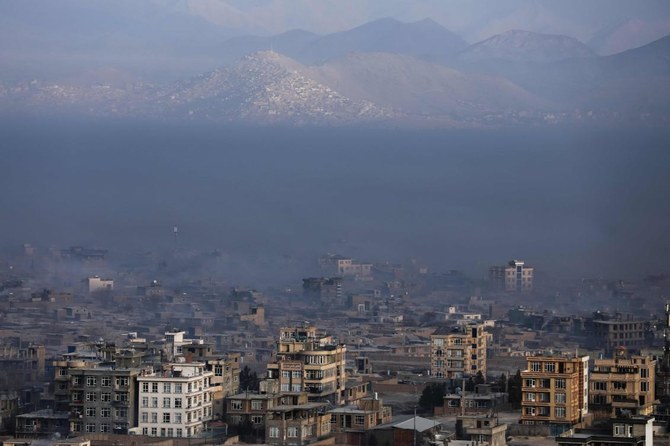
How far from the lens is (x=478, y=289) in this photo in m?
52.7

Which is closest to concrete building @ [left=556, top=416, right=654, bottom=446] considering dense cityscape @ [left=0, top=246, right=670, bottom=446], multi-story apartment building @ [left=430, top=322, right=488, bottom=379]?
dense cityscape @ [left=0, top=246, right=670, bottom=446]

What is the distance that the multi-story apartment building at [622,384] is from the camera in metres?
26.7

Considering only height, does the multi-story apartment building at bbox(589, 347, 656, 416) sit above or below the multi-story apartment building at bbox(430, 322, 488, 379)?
below

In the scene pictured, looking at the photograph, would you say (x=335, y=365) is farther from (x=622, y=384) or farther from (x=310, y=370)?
(x=622, y=384)

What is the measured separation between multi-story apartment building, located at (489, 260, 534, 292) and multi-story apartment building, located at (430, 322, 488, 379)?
19.1 meters

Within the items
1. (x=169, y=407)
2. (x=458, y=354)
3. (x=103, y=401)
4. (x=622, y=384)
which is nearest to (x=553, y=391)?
(x=622, y=384)

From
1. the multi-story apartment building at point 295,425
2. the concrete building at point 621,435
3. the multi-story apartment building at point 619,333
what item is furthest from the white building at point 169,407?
the multi-story apartment building at point 619,333

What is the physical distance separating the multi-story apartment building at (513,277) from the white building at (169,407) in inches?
1038

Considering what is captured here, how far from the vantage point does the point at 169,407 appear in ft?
85.5

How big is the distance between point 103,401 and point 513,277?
2739cm

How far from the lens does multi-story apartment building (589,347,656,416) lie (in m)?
26.7

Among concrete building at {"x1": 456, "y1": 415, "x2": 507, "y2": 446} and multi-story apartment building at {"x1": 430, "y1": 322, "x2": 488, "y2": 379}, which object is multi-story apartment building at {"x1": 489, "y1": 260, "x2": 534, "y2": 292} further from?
concrete building at {"x1": 456, "y1": 415, "x2": 507, "y2": 446}

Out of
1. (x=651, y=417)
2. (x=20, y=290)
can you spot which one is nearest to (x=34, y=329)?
(x=20, y=290)

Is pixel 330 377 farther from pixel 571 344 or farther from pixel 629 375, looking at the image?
pixel 571 344
